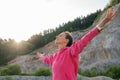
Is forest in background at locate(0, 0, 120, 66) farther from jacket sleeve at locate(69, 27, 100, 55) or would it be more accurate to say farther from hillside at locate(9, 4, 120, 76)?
jacket sleeve at locate(69, 27, 100, 55)

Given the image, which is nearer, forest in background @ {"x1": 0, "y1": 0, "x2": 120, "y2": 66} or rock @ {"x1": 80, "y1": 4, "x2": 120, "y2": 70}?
rock @ {"x1": 80, "y1": 4, "x2": 120, "y2": 70}

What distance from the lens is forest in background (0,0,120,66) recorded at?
101ft

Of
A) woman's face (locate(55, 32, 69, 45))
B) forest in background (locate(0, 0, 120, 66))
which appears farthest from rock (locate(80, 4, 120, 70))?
woman's face (locate(55, 32, 69, 45))

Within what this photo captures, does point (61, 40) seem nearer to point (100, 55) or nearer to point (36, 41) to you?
point (100, 55)

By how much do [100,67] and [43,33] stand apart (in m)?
12.9

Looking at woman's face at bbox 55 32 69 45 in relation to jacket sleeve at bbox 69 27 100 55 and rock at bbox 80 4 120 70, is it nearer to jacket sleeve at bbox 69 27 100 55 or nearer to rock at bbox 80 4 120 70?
jacket sleeve at bbox 69 27 100 55

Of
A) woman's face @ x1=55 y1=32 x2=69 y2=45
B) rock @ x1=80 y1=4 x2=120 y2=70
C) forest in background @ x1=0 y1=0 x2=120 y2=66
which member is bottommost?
woman's face @ x1=55 y1=32 x2=69 y2=45

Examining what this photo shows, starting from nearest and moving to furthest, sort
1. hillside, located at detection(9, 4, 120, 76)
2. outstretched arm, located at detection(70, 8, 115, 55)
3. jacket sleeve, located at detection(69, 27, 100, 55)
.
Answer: outstretched arm, located at detection(70, 8, 115, 55) → jacket sleeve, located at detection(69, 27, 100, 55) → hillside, located at detection(9, 4, 120, 76)

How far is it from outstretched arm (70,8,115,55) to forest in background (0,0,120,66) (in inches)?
959

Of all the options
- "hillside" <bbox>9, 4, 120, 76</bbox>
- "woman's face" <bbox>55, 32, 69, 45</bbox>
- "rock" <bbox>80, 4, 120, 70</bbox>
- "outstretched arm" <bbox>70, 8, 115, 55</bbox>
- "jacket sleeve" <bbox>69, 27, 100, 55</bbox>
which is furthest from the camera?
"hillside" <bbox>9, 4, 120, 76</bbox>

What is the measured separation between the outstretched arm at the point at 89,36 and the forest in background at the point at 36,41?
79.9 feet

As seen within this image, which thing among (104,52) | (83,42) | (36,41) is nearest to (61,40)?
(83,42)

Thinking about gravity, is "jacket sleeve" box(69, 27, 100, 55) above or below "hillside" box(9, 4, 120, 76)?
below

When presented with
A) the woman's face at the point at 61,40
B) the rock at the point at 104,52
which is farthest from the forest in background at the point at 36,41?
→ the woman's face at the point at 61,40
